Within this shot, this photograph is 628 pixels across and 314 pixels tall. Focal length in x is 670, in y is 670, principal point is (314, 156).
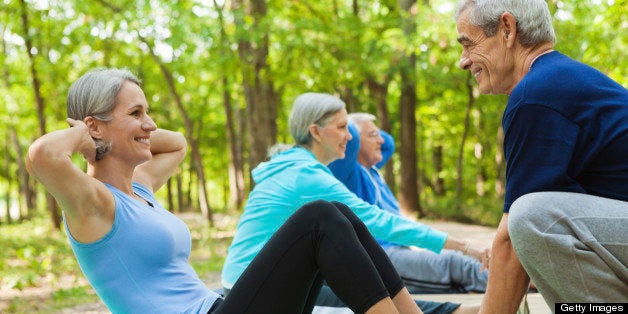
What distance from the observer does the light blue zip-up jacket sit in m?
3.55

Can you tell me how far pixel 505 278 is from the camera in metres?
2.43

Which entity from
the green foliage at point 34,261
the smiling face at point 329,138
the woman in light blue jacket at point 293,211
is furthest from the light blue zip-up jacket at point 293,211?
the green foliage at point 34,261

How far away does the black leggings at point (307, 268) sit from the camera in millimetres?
2434

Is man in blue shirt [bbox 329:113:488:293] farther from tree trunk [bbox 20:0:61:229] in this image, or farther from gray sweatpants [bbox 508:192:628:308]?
tree trunk [bbox 20:0:61:229]

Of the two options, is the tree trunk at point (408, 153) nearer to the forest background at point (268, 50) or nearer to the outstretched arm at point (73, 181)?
the forest background at point (268, 50)

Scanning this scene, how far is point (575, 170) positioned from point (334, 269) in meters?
0.92

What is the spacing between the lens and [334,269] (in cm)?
246

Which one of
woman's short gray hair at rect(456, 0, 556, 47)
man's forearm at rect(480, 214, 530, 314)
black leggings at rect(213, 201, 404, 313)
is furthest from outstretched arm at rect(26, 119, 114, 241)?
woman's short gray hair at rect(456, 0, 556, 47)

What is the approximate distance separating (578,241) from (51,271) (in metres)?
8.65

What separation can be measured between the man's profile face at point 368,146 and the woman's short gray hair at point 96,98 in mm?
3229

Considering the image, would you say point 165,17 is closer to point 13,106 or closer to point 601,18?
point 601,18

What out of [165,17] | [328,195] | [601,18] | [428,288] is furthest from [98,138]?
[165,17]

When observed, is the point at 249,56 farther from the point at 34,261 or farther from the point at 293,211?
the point at 293,211

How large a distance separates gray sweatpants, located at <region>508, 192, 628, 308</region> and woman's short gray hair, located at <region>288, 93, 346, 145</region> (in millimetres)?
2008
